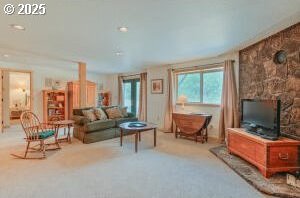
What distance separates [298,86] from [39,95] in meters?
7.19

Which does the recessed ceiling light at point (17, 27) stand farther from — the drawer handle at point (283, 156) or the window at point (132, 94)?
the window at point (132, 94)

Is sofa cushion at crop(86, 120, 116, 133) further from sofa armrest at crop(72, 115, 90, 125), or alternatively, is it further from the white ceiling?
the white ceiling

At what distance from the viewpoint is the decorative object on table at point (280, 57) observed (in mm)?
2996

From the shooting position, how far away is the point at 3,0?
6.64ft

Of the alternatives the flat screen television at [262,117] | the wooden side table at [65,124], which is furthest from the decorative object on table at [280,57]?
the wooden side table at [65,124]

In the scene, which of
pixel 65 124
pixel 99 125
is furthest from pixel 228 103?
pixel 65 124

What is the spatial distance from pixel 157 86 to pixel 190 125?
2079 mm

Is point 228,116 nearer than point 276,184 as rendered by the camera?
No

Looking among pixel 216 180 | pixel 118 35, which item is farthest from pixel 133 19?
pixel 216 180

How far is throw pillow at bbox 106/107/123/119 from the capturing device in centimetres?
534

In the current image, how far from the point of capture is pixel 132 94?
7.81 m

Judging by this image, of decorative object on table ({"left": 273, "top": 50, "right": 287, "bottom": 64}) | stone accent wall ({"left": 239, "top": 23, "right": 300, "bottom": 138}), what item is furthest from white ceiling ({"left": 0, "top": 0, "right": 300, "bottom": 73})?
decorative object on table ({"left": 273, "top": 50, "right": 287, "bottom": 64})

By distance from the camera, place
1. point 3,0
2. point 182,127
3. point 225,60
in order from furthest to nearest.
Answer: point 182,127 < point 225,60 < point 3,0

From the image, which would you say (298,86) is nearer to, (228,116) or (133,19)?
(228,116)
